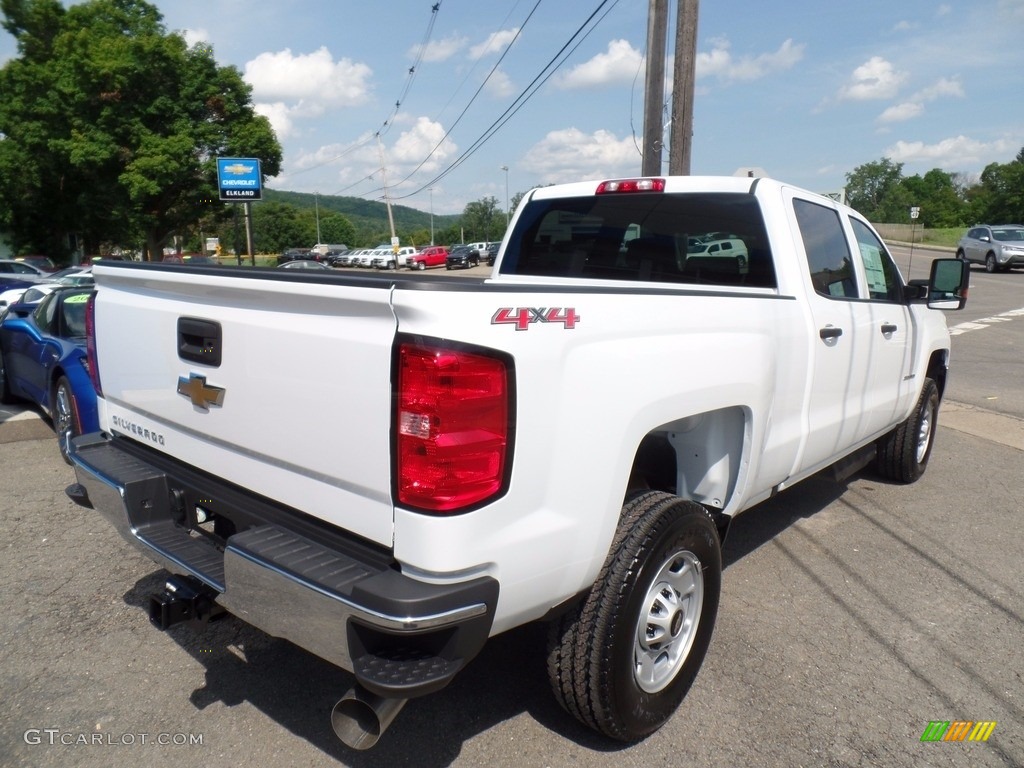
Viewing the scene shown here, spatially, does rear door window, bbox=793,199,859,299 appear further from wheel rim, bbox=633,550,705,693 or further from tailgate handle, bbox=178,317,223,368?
tailgate handle, bbox=178,317,223,368

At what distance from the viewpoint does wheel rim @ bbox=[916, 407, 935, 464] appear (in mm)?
5953

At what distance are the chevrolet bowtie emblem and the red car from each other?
2262 inches

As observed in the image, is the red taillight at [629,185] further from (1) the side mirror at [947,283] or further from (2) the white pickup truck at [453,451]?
(1) the side mirror at [947,283]

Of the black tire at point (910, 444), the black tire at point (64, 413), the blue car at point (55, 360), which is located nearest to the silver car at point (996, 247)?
the black tire at point (910, 444)

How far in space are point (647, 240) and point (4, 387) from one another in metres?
7.40

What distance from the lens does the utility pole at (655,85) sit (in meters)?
10.9

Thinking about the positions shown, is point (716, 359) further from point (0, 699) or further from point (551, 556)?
point (0, 699)

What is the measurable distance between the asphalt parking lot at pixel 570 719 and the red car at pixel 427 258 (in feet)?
183

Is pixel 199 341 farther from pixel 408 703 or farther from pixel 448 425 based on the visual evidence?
pixel 408 703

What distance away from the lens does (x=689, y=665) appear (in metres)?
3.05

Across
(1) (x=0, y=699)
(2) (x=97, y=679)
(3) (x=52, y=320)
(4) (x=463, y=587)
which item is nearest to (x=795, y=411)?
(4) (x=463, y=587)

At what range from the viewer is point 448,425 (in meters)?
2.14

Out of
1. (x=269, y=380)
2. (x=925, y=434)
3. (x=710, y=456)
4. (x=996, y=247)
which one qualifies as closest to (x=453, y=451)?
(x=269, y=380)

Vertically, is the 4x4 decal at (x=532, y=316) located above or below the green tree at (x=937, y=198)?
below
